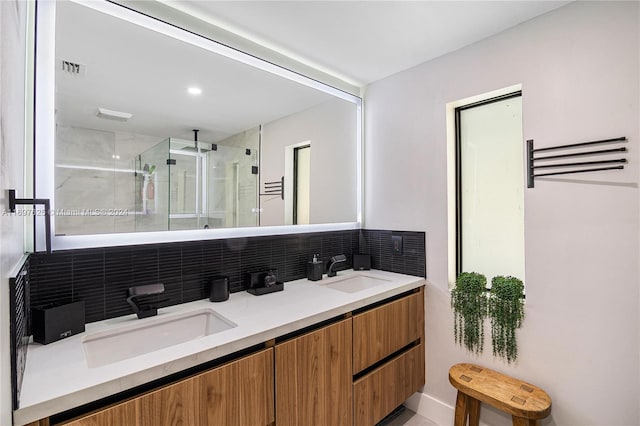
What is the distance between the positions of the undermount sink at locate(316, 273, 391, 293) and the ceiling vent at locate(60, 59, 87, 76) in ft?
5.79

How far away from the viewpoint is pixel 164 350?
1.08 meters

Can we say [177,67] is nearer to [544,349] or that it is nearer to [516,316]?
[516,316]

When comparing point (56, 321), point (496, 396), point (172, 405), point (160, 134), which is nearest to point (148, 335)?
point (56, 321)

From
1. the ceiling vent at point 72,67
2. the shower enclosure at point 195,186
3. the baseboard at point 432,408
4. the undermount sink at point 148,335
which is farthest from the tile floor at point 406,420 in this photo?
the ceiling vent at point 72,67

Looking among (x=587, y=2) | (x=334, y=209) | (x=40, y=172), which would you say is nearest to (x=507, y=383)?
(x=334, y=209)

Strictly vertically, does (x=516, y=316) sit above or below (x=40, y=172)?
below

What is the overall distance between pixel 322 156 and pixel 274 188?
0.55 meters

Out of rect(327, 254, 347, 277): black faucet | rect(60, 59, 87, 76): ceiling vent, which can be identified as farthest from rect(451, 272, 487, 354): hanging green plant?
rect(60, 59, 87, 76): ceiling vent

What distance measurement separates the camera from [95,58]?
1401 millimetres

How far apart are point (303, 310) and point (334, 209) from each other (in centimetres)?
110

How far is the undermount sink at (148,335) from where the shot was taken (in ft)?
4.05

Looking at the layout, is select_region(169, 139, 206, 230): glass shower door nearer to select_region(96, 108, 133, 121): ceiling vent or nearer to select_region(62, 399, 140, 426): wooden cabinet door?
select_region(96, 108, 133, 121): ceiling vent

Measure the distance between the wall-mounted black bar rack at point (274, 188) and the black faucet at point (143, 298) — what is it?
2.81ft

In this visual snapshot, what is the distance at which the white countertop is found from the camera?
33.7 inches
